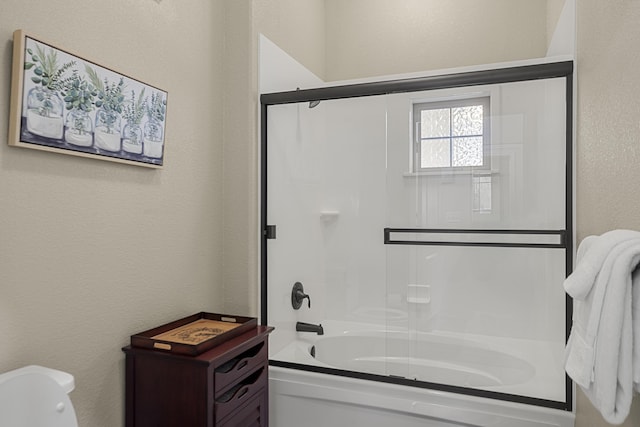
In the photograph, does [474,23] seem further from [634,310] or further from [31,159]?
[31,159]

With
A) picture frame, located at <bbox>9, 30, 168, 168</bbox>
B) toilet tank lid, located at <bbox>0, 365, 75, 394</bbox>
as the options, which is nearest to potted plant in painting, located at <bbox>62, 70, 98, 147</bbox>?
picture frame, located at <bbox>9, 30, 168, 168</bbox>

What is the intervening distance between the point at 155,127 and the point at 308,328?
1492 millimetres

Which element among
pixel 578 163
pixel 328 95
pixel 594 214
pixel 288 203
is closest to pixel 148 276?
pixel 288 203

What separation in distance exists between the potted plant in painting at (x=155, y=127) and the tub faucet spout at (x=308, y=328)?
1330mm

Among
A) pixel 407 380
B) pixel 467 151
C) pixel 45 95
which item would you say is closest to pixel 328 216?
pixel 467 151

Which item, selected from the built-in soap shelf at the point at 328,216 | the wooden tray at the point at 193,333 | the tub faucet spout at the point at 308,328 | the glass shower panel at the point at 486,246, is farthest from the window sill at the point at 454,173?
the wooden tray at the point at 193,333

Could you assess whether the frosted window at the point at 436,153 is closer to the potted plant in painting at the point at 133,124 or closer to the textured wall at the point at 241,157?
the textured wall at the point at 241,157

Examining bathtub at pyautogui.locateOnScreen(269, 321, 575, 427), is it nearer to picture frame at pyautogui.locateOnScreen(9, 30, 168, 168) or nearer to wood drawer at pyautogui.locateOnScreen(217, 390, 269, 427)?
wood drawer at pyautogui.locateOnScreen(217, 390, 269, 427)

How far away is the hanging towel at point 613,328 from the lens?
0.83 metres

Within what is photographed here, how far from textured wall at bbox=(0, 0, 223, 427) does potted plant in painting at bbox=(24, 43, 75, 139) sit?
6cm

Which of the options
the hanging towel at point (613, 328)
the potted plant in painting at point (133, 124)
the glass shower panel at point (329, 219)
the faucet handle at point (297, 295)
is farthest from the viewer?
the faucet handle at point (297, 295)

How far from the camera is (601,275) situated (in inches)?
34.9

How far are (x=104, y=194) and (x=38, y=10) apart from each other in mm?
579

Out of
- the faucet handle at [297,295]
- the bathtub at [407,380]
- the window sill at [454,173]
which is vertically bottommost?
the bathtub at [407,380]
